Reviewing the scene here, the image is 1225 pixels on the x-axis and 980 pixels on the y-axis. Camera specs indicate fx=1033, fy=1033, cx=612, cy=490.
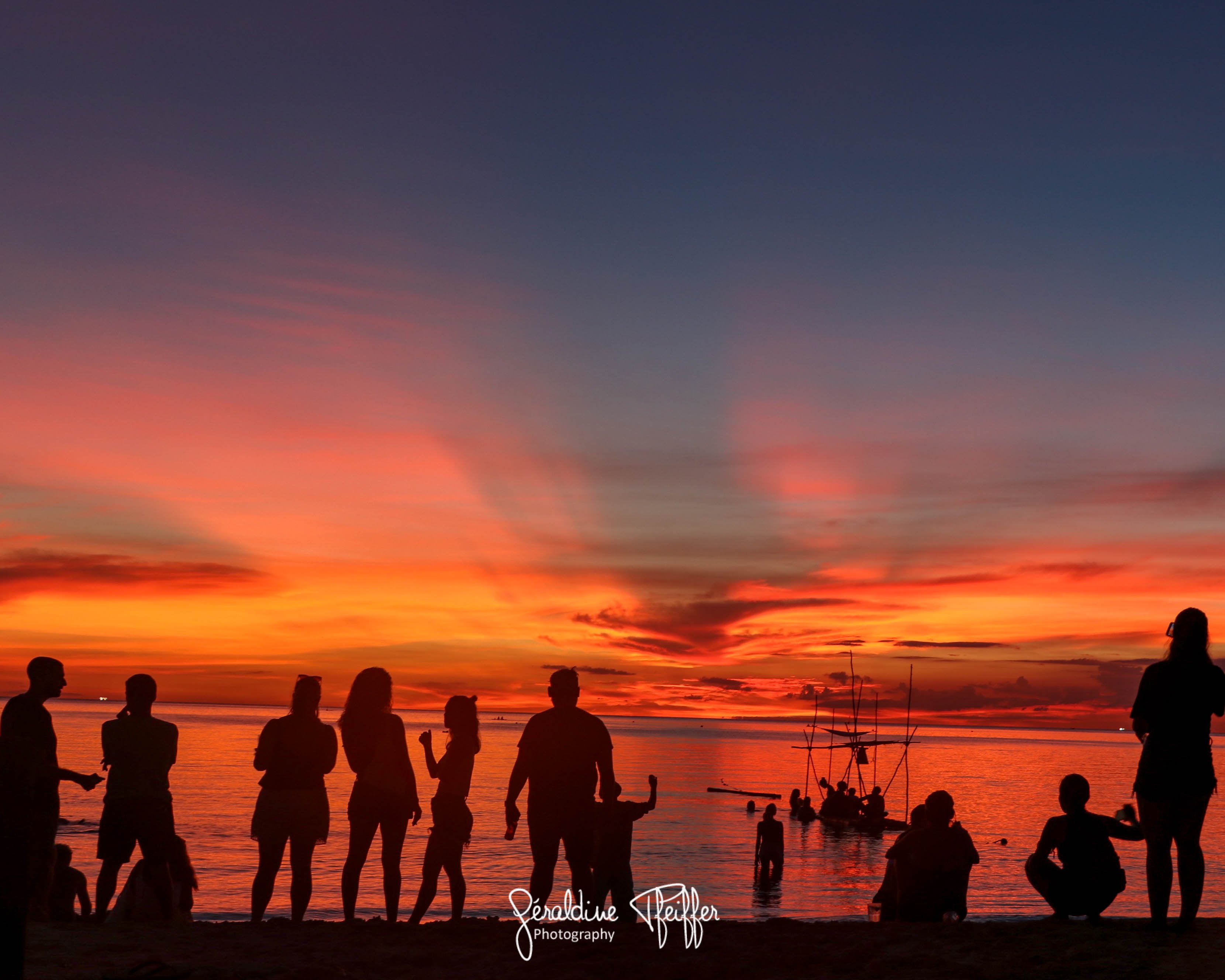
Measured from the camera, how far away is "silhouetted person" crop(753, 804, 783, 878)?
109 ft

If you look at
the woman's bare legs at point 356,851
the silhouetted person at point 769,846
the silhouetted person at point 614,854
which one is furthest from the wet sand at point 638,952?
the silhouetted person at point 769,846

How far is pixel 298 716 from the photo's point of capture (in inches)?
338

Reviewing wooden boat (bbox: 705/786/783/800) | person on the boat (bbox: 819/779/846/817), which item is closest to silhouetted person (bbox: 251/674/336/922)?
person on the boat (bbox: 819/779/846/817)

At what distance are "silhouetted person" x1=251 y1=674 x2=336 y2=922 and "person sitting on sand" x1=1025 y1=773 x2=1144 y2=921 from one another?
5.84 m

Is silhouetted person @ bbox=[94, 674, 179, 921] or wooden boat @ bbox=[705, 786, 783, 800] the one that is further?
wooden boat @ bbox=[705, 786, 783, 800]

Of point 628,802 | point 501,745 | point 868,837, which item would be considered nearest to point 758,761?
point 501,745

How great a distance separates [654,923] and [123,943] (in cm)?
412

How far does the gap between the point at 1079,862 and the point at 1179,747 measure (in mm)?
1615

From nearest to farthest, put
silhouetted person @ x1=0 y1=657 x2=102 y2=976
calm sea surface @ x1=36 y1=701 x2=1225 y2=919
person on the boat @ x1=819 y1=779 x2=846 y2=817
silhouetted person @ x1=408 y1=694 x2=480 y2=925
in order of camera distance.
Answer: silhouetted person @ x1=0 y1=657 x2=102 y2=976, silhouetted person @ x1=408 y1=694 x2=480 y2=925, calm sea surface @ x1=36 y1=701 x2=1225 y2=919, person on the boat @ x1=819 y1=779 x2=846 y2=817

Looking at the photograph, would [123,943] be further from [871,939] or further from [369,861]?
[369,861]

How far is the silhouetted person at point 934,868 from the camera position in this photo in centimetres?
915

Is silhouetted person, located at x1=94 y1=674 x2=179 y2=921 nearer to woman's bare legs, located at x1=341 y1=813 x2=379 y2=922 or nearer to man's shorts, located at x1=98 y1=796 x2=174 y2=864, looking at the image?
man's shorts, located at x1=98 y1=796 x2=174 y2=864

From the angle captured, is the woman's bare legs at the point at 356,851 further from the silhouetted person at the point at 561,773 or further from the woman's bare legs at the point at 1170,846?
the woman's bare legs at the point at 1170,846

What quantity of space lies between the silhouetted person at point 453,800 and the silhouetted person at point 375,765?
1.40ft
